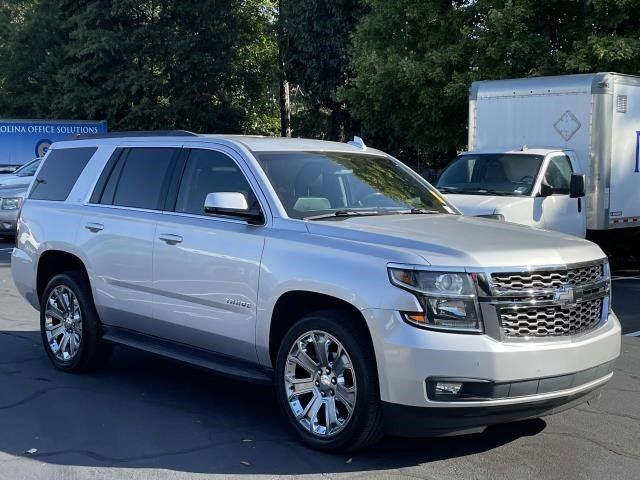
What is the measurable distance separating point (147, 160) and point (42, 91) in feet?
105

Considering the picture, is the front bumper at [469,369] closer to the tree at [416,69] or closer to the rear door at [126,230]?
the rear door at [126,230]

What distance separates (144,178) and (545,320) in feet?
10.9

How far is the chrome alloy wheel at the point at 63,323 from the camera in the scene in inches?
269

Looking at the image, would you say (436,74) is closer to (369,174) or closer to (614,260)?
(614,260)

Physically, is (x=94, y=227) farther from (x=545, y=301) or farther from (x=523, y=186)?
(x=523, y=186)

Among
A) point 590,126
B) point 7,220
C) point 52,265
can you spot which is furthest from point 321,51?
point 52,265

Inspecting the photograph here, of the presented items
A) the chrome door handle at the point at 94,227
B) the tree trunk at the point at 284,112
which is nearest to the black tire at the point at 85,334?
the chrome door handle at the point at 94,227

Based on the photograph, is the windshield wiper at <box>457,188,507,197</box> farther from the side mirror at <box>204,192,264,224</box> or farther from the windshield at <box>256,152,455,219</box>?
the side mirror at <box>204,192,264,224</box>

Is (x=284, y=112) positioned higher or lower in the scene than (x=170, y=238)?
higher

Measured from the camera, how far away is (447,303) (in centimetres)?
443

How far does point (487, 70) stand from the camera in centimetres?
1788

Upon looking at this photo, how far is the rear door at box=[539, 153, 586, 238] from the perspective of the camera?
36.8ft

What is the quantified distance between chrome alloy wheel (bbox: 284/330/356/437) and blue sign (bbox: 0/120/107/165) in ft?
78.6

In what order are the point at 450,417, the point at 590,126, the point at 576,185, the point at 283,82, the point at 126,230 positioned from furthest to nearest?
1. the point at 283,82
2. the point at 590,126
3. the point at 576,185
4. the point at 126,230
5. the point at 450,417
